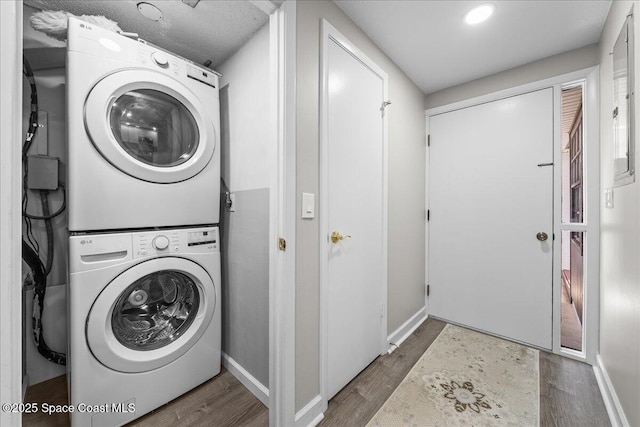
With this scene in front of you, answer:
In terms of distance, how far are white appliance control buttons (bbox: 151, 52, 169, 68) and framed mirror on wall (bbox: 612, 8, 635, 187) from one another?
88.3 inches

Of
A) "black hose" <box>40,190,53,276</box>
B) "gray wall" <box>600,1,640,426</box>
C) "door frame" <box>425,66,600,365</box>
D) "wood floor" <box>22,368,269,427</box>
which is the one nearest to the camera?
"gray wall" <box>600,1,640,426</box>

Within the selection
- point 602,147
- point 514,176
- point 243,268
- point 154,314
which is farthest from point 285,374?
point 602,147

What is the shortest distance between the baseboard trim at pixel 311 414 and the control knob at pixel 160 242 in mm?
1101

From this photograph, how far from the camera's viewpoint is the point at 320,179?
135 centimetres

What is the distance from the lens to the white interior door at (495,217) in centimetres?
198

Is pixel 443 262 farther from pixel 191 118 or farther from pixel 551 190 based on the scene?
pixel 191 118

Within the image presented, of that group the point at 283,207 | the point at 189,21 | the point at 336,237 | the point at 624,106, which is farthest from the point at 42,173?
the point at 624,106

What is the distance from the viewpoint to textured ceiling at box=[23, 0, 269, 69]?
1.35 meters

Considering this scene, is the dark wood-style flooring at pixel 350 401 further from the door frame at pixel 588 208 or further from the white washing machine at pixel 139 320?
the door frame at pixel 588 208

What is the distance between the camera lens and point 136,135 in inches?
55.1

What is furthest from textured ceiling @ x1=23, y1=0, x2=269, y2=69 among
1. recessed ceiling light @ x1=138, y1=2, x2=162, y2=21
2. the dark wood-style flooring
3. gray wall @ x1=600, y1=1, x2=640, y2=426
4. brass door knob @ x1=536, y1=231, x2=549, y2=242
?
brass door knob @ x1=536, y1=231, x2=549, y2=242

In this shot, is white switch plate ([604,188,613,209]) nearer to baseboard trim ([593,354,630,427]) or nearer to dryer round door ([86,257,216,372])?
baseboard trim ([593,354,630,427])

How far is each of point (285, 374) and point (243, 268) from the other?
0.69m

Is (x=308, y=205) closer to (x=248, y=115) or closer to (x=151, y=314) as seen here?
(x=248, y=115)
